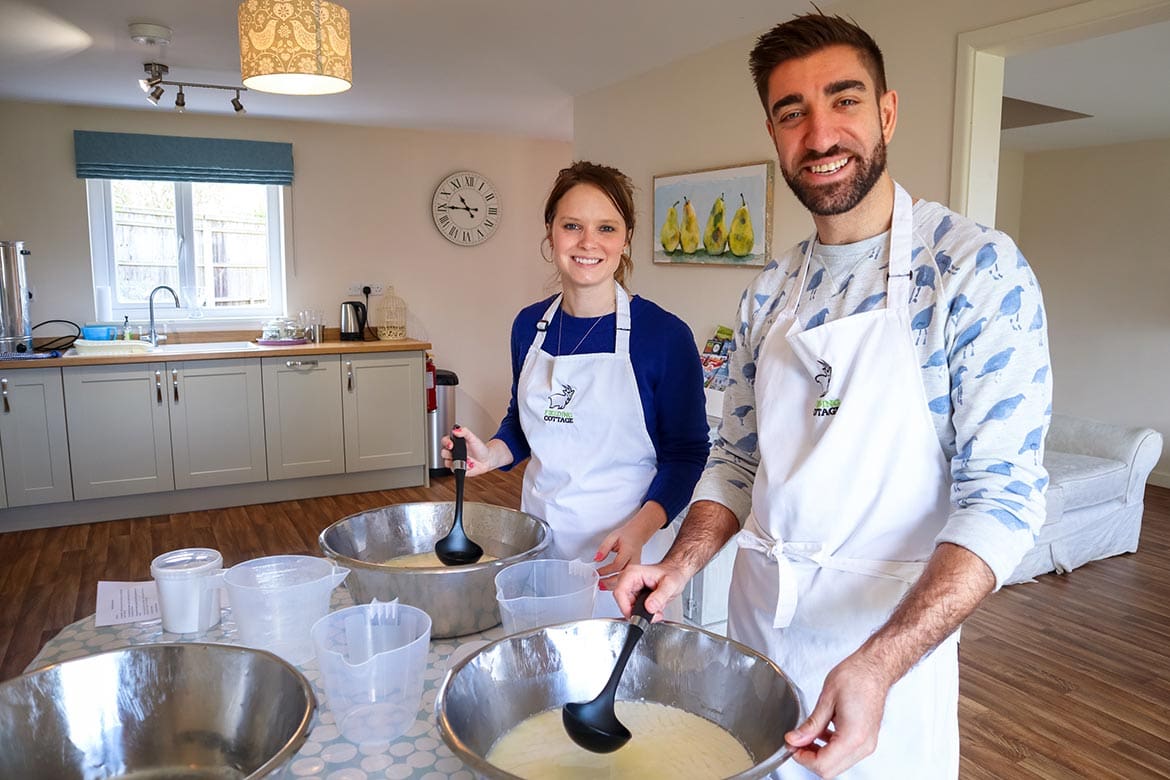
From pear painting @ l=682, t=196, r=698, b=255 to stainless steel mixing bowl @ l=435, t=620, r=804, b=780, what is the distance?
123 inches

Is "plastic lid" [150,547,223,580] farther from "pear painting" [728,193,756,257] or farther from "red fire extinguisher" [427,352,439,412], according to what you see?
"red fire extinguisher" [427,352,439,412]

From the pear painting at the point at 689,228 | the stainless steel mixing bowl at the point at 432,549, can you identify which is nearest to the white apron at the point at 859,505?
the stainless steel mixing bowl at the point at 432,549

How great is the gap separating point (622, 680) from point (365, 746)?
321 mm

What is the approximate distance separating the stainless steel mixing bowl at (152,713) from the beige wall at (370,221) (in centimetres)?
501

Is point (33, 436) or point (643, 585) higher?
point (643, 585)

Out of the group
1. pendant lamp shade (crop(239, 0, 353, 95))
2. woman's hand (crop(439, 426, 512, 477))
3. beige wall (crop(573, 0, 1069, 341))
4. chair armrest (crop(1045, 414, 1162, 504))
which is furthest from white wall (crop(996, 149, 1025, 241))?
woman's hand (crop(439, 426, 512, 477))

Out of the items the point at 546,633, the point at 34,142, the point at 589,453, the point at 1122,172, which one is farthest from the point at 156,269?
the point at 1122,172

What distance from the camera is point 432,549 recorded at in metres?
1.50

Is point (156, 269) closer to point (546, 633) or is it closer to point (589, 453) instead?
point (589, 453)

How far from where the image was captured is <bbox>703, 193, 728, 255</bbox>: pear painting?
3734mm

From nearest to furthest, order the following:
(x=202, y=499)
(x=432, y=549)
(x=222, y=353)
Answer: (x=432, y=549), (x=222, y=353), (x=202, y=499)

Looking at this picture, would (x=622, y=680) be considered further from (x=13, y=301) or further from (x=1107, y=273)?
(x=1107, y=273)

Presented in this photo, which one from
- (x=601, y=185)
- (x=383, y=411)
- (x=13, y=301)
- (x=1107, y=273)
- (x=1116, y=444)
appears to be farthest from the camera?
(x=1107, y=273)

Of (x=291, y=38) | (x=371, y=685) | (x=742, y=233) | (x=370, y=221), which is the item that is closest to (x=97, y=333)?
(x=370, y=221)
